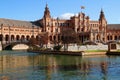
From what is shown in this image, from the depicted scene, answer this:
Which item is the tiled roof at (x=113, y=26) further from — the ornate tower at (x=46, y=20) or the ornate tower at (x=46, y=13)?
the ornate tower at (x=46, y=13)

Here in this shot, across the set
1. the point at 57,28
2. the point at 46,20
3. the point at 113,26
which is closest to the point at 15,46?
the point at 46,20

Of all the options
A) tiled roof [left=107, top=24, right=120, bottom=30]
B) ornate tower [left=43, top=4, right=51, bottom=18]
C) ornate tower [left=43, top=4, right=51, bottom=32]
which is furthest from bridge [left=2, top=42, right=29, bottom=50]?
tiled roof [left=107, top=24, right=120, bottom=30]

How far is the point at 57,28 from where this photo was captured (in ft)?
595

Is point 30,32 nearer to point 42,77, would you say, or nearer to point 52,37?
point 52,37

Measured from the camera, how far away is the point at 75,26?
18062cm

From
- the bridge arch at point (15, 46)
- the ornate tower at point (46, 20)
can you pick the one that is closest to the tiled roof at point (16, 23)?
the ornate tower at point (46, 20)

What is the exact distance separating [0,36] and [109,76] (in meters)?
126

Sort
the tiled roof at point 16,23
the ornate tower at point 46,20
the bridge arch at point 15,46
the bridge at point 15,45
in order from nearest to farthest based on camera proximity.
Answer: the bridge at point 15,45 < the bridge arch at point 15,46 < the tiled roof at point 16,23 < the ornate tower at point 46,20

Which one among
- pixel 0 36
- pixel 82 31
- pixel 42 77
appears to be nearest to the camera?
pixel 42 77

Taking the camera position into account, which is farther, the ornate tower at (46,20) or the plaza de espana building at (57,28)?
the ornate tower at (46,20)

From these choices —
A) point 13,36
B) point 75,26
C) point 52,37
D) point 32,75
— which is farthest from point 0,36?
point 32,75

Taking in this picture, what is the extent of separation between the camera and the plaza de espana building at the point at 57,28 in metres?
159

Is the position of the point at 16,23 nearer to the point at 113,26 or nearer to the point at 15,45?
the point at 15,45

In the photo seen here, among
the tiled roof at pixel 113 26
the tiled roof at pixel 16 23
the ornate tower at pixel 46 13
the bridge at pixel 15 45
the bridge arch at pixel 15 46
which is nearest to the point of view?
the bridge at pixel 15 45
